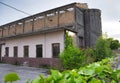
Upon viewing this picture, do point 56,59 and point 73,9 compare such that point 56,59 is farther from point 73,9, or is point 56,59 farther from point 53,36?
point 73,9

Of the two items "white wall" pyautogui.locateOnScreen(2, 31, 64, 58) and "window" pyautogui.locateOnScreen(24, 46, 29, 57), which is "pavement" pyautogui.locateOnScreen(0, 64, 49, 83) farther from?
"window" pyautogui.locateOnScreen(24, 46, 29, 57)

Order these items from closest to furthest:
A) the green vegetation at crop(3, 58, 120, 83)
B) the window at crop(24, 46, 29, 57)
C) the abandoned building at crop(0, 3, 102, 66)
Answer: the green vegetation at crop(3, 58, 120, 83) < the abandoned building at crop(0, 3, 102, 66) < the window at crop(24, 46, 29, 57)

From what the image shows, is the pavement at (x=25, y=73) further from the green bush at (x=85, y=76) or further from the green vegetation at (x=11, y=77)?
the green vegetation at (x=11, y=77)

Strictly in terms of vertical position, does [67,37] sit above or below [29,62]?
above

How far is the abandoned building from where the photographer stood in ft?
64.6

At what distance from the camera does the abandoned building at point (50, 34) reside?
19688 mm

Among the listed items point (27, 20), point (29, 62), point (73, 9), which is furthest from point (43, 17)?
point (29, 62)

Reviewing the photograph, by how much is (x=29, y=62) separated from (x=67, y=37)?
19.6 ft

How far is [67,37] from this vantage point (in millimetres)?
18578

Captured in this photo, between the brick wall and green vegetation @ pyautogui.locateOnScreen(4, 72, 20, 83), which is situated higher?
green vegetation @ pyautogui.locateOnScreen(4, 72, 20, 83)

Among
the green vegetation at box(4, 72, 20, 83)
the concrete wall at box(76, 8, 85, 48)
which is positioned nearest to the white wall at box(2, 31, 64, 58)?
the concrete wall at box(76, 8, 85, 48)

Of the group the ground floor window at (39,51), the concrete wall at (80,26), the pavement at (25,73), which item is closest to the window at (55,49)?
the ground floor window at (39,51)

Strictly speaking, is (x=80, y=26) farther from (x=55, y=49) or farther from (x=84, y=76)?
(x=84, y=76)

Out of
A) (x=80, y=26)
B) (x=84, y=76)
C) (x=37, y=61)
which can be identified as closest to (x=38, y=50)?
(x=37, y=61)
